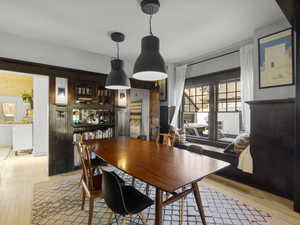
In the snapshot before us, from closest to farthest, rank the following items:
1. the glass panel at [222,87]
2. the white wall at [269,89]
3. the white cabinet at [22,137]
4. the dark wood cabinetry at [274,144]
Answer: the dark wood cabinetry at [274,144] < the white wall at [269,89] < the glass panel at [222,87] < the white cabinet at [22,137]

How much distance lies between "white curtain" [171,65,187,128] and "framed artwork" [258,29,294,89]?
6.55 feet

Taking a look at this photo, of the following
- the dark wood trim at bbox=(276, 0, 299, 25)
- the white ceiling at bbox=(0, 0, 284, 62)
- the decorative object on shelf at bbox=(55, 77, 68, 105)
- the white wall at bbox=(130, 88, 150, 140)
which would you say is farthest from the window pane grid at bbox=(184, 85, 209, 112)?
the decorative object on shelf at bbox=(55, 77, 68, 105)

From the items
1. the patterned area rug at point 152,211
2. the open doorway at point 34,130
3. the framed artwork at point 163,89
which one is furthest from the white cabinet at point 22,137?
the framed artwork at point 163,89

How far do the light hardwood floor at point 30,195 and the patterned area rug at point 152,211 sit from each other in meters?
0.14

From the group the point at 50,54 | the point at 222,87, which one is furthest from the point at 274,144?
the point at 50,54

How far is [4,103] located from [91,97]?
4.33 m

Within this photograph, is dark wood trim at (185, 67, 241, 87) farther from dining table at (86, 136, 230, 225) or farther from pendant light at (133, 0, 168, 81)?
dining table at (86, 136, 230, 225)

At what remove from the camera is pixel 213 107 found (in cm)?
396

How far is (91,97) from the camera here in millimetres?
3830

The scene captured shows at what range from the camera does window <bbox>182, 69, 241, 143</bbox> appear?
3.62 metres

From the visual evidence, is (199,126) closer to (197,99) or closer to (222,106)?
(197,99)

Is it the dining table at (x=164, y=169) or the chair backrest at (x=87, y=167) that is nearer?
the dining table at (x=164, y=169)

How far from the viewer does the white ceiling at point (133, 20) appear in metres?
2.11

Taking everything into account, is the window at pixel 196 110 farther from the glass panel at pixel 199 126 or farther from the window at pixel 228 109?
the window at pixel 228 109
